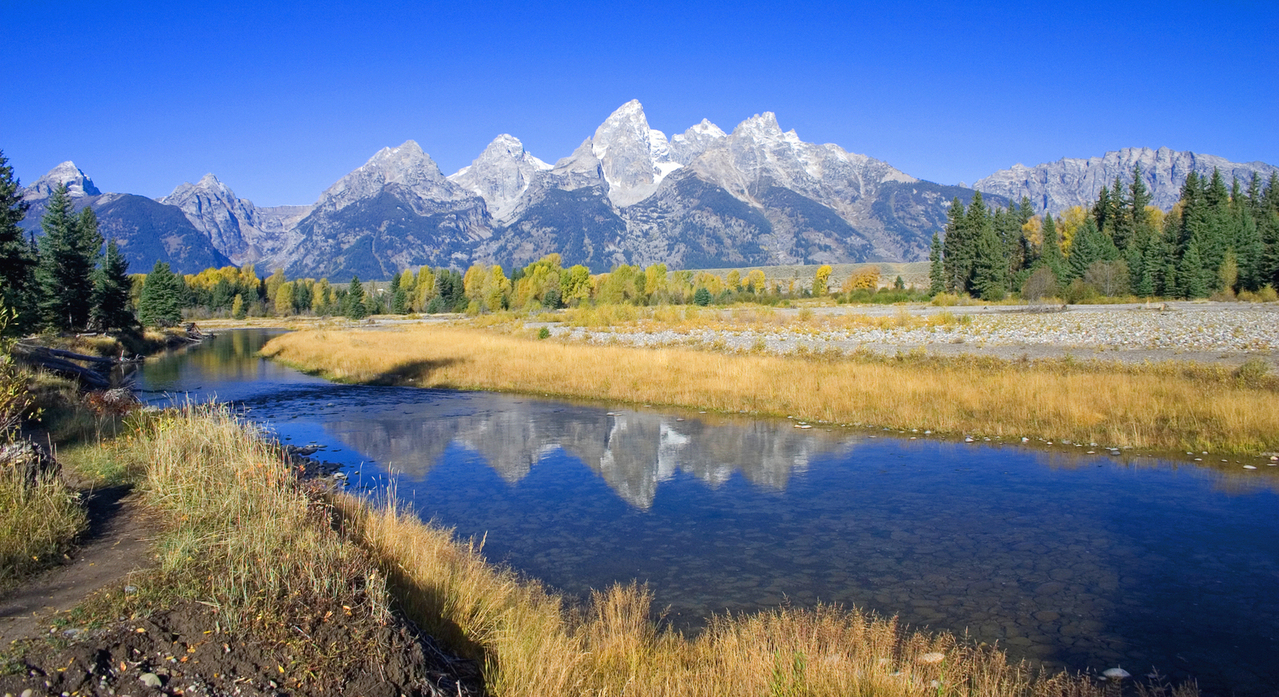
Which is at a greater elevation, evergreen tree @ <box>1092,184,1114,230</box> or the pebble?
evergreen tree @ <box>1092,184,1114,230</box>

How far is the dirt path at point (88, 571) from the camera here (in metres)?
4.91

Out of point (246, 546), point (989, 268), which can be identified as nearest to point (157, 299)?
point (246, 546)

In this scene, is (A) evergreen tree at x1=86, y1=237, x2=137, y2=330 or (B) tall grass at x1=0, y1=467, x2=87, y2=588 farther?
(A) evergreen tree at x1=86, y1=237, x2=137, y2=330

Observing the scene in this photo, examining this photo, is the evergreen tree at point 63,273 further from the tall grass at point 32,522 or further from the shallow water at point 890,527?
the tall grass at point 32,522

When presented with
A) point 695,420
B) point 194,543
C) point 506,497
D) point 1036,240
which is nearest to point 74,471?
point 194,543

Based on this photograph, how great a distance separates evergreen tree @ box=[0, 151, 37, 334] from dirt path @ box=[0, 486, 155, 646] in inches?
1116

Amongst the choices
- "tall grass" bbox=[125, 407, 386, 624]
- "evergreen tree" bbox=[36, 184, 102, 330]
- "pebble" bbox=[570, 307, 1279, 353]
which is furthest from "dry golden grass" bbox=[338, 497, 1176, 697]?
"evergreen tree" bbox=[36, 184, 102, 330]

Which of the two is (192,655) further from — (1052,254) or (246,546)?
(1052,254)

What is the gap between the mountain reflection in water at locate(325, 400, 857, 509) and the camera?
14.3m

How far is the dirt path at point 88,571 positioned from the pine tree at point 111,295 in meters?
52.9

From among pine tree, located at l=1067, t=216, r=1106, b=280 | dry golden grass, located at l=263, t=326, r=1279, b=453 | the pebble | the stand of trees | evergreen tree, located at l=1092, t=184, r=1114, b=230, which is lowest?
dry golden grass, located at l=263, t=326, r=1279, b=453

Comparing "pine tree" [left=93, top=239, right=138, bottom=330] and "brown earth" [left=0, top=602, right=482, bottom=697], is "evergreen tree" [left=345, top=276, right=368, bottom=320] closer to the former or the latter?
"pine tree" [left=93, top=239, right=138, bottom=330]

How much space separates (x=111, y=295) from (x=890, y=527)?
60574mm

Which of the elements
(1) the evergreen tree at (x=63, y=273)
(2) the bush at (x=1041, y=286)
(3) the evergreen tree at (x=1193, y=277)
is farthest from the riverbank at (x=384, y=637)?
(3) the evergreen tree at (x=1193, y=277)
